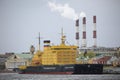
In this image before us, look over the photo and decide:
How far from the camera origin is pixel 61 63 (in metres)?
87.1

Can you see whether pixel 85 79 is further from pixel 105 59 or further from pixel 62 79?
pixel 105 59

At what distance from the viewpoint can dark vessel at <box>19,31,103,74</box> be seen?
86188 mm

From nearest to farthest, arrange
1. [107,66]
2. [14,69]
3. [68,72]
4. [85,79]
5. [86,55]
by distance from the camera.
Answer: [85,79], [68,72], [14,69], [107,66], [86,55]

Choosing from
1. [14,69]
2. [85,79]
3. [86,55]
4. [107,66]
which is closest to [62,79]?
[85,79]

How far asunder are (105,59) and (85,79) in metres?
42.4

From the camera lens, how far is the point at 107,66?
349 ft

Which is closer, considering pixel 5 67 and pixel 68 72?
pixel 68 72

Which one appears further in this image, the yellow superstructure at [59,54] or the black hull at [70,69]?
the yellow superstructure at [59,54]

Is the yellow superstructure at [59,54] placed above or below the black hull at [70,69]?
above

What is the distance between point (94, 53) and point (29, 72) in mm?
35130

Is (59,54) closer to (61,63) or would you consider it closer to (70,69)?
(61,63)

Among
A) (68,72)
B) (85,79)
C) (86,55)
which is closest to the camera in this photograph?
(85,79)

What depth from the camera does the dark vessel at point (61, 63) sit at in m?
86.2

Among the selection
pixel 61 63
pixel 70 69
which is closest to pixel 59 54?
pixel 61 63
